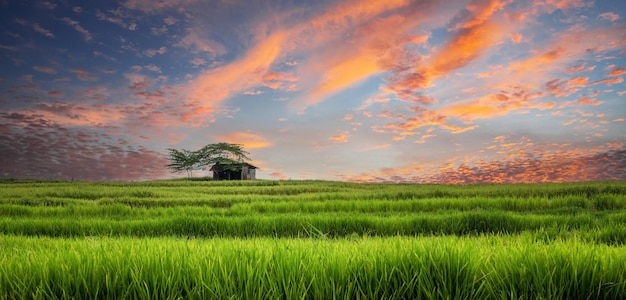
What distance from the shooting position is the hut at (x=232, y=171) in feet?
211

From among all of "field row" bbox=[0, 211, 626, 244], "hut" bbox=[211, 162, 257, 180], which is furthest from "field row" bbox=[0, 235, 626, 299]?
"hut" bbox=[211, 162, 257, 180]

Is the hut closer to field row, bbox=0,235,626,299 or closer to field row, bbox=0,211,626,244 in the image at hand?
field row, bbox=0,211,626,244

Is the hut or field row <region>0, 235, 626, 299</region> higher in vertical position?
the hut

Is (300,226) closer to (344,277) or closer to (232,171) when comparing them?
(344,277)

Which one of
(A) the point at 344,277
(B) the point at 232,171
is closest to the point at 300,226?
(A) the point at 344,277

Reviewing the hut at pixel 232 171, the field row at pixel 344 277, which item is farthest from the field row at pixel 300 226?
the hut at pixel 232 171

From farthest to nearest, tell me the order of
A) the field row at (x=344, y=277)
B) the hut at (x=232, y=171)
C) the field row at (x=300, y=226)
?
the hut at (x=232, y=171) → the field row at (x=300, y=226) → the field row at (x=344, y=277)

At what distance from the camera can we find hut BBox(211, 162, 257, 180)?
211ft

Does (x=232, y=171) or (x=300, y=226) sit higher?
(x=232, y=171)

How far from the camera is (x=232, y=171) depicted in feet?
214

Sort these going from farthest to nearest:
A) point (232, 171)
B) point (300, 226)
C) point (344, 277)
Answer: point (232, 171) < point (300, 226) < point (344, 277)

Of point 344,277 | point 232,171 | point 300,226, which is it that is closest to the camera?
point 344,277

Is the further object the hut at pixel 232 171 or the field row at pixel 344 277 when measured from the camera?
the hut at pixel 232 171

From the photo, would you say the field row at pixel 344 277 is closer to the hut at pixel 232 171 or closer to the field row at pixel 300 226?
the field row at pixel 300 226
